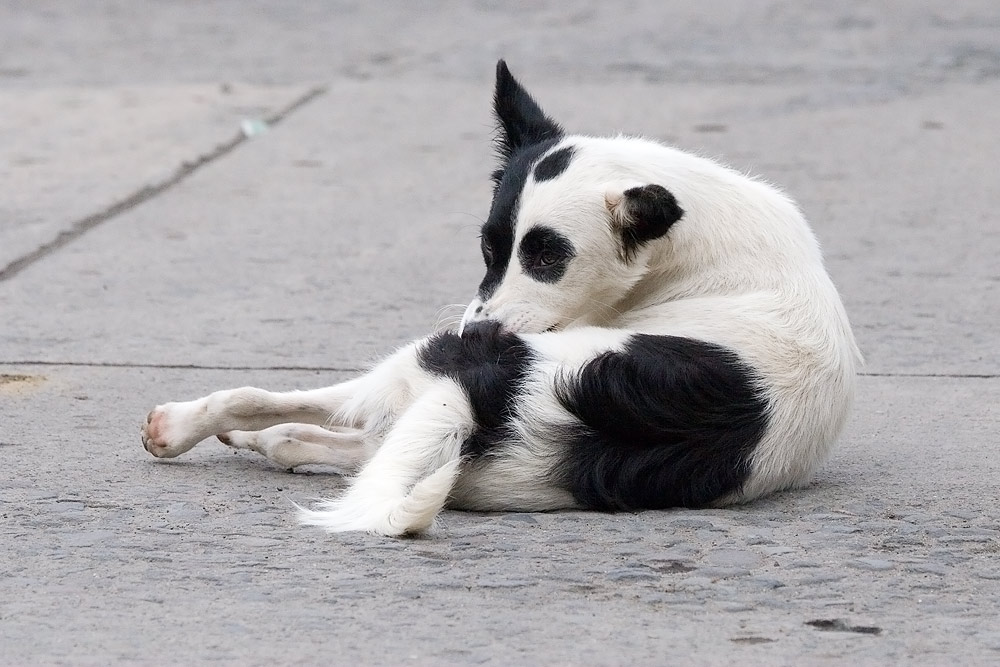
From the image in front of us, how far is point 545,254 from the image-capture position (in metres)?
4.11

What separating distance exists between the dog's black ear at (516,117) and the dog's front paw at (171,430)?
4.08ft

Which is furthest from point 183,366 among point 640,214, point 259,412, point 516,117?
point 640,214

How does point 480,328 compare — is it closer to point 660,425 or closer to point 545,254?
point 545,254

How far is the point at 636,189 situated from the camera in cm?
396

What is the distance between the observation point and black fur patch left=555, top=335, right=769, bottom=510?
143 inches

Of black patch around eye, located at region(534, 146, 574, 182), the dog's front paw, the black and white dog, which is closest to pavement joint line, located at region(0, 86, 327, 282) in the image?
the dog's front paw

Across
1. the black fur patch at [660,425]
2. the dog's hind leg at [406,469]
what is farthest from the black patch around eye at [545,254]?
A: the dog's hind leg at [406,469]

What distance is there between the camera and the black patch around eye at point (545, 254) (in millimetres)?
4082

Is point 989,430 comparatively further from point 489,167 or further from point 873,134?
point 873,134

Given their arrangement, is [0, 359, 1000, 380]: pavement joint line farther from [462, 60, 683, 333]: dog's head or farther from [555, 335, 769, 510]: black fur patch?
[555, 335, 769, 510]: black fur patch

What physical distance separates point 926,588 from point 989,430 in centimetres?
146

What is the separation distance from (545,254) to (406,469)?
2.71 ft

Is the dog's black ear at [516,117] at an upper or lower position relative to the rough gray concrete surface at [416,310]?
upper

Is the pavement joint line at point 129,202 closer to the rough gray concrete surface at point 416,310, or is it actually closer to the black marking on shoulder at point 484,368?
the rough gray concrete surface at point 416,310
